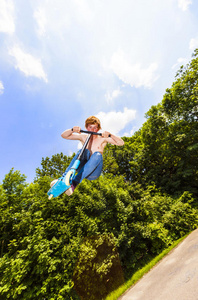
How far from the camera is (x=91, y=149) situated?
3633 mm

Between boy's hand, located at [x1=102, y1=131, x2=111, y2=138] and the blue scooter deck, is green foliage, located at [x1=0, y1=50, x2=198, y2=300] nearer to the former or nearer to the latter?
the blue scooter deck

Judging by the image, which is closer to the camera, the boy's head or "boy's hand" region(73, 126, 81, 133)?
"boy's hand" region(73, 126, 81, 133)

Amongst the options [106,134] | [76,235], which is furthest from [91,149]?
[76,235]

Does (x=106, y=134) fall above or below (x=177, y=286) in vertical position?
above

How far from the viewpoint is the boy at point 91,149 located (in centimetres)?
323

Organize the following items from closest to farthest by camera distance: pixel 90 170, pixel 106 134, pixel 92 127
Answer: pixel 90 170, pixel 106 134, pixel 92 127

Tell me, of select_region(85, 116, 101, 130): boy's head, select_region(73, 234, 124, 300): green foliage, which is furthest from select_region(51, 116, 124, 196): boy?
select_region(73, 234, 124, 300): green foliage

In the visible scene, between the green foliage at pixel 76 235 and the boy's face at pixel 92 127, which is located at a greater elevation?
the boy's face at pixel 92 127

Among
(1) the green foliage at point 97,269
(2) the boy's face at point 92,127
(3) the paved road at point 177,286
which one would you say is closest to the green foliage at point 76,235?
(1) the green foliage at point 97,269

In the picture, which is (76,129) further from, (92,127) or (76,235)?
(76,235)

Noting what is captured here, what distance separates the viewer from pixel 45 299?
3994mm

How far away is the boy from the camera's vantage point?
10.6ft

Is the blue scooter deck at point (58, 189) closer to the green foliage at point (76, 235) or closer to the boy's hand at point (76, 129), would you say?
the boy's hand at point (76, 129)

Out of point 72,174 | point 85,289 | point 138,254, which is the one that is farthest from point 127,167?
point 72,174
